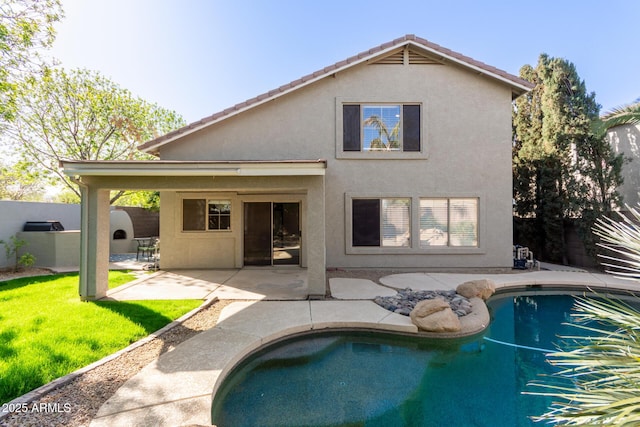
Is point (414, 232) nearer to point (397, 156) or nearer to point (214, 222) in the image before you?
point (397, 156)

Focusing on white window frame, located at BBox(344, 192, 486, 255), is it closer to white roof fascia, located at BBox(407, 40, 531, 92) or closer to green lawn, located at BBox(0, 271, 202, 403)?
white roof fascia, located at BBox(407, 40, 531, 92)

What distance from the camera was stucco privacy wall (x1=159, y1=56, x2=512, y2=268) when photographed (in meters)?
11.8

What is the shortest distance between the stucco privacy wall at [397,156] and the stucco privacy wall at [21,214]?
28.2 ft

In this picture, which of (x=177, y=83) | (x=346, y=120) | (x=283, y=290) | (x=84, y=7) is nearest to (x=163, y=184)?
(x=283, y=290)

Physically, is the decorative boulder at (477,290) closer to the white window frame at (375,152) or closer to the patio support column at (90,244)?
the white window frame at (375,152)

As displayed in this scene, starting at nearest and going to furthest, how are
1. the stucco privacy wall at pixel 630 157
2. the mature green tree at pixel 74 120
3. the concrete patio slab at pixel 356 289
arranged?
1. the concrete patio slab at pixel 356 289
2. the stucco privacy wall at pixel 630 157
3. the mature green tree at pixel 74 120

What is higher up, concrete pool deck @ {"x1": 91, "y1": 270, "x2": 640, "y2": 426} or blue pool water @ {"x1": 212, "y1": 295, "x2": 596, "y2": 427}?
concrete pool deck @ {"x1": 91, "y1": 270, "x2": 640, "y2": 426}

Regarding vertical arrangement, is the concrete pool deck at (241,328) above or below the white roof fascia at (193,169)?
below

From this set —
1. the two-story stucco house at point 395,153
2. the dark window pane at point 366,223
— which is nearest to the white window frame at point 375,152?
the two-story stucco house at point 395,153

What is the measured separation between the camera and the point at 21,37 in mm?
9953

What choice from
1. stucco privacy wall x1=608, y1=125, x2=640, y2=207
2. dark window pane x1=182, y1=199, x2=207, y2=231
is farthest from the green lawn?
stucco privacy wall x1=608, y1=125, x2=640, y2=207

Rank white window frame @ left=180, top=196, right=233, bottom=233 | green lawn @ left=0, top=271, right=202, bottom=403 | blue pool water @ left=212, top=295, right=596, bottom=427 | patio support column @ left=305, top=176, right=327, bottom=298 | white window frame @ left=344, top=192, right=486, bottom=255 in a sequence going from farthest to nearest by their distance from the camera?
white window frame @ left=180, top=196, right=233, bottom=233 < white window frame @ left=344, top=192, right=486, bottom=255 < patio support column @ left=305, top=176, right=327, bottom=298 < green lawn @ left=0, top=271, right=202, bottom=403 < blue pool water @ left=212, top=295, right=596, bottom=427

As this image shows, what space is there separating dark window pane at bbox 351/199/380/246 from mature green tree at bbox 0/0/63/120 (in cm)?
1324

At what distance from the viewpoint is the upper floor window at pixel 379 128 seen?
39.0ft
